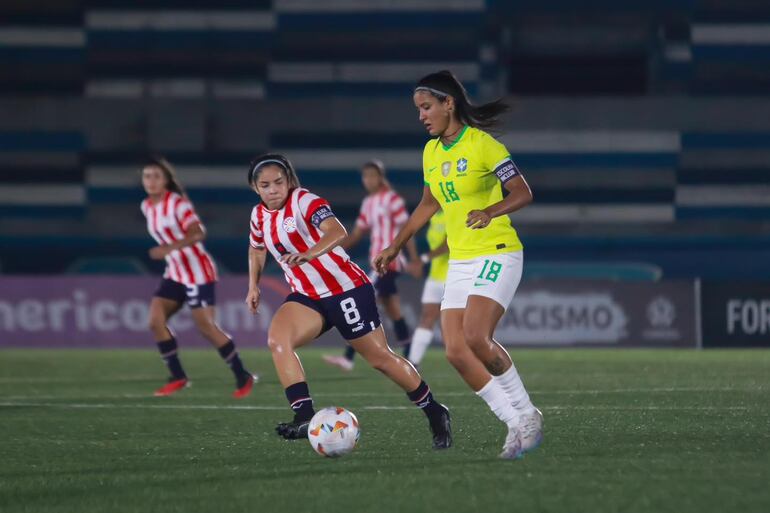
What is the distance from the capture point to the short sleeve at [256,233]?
726 centimetres

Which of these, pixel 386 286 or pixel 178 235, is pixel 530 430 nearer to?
pixel 178 235

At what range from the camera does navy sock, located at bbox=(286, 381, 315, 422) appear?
22.6 feet

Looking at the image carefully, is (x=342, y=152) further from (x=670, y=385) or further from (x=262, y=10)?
(x=670, y=385)

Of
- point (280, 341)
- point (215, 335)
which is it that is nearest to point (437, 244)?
point (215, 335)

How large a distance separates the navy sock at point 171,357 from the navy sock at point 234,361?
1.39 ft

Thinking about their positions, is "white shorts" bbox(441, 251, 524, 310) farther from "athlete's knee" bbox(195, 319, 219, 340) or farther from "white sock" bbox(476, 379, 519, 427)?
"athlete's knee" bbox(195, 319, 219, 340)

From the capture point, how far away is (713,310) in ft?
61.5

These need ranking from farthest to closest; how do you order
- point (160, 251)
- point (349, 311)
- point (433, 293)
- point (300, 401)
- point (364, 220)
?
point (364, 220), point (433, 293), point (160, 251), point (349, 311), point (300, 401)

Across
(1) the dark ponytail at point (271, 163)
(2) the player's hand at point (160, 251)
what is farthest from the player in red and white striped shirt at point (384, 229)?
(1) the dark ponytail at point (271, 163)

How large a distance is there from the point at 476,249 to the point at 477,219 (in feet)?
1.55

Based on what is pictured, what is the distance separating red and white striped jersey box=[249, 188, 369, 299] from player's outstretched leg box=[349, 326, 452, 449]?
1.08 feet

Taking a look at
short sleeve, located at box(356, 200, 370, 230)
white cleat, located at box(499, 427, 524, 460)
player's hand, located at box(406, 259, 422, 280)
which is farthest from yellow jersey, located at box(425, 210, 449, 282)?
white cleat, located at box(499, 427, 524, 460)

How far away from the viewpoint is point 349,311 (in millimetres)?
7039

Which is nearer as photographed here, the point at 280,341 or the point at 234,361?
the point at 280,341
